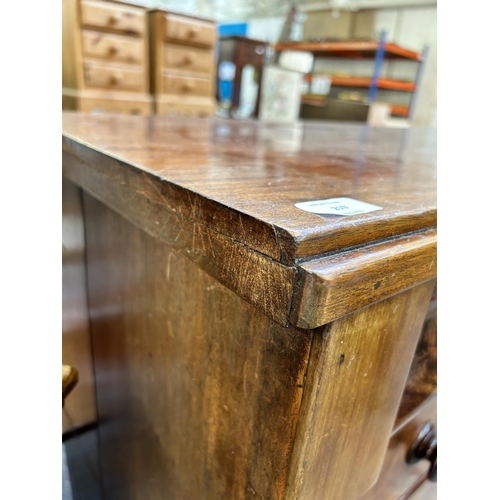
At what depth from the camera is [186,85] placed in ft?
5.78

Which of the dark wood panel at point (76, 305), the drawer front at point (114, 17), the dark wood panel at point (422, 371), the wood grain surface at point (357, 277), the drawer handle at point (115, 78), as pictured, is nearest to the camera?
the wood grain surface at point (357, 277)

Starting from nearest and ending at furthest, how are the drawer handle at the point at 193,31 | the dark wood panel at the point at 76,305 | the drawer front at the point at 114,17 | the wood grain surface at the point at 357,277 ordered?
the wood grain surface at the point at 357,277 → the dark wood panel at the point at 76,305 → the drawer front at the point at 114,17 → the drawer handle at the point at 193,31

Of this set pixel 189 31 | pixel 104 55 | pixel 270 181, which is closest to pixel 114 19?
pixel 104 55

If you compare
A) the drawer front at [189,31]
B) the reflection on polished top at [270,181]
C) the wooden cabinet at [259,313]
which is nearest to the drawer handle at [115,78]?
the drawer front at [189,31]

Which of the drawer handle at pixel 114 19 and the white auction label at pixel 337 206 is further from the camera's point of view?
the drawer handle at pixel 114 19

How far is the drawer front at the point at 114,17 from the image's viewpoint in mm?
1417

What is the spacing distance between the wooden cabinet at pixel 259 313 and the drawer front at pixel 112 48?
1.16 metres

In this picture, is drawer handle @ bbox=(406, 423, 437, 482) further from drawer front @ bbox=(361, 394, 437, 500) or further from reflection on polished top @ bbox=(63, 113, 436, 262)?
reflection on polished top @ bbox=(63, 113, 436, 262)

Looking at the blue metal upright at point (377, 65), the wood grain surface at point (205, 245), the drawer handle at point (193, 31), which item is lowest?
the wood grain surface at point (205, 245)

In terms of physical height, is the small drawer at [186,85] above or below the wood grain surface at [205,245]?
above

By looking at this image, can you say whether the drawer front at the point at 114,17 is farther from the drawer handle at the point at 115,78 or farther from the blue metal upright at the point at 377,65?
the blue metal upright at the point at 377,65
